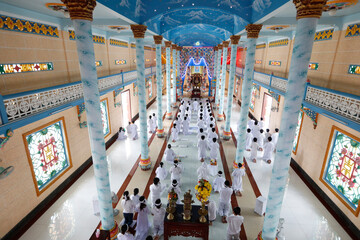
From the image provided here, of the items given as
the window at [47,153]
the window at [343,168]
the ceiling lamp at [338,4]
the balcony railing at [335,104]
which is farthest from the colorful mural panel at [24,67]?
the window at [343,168]

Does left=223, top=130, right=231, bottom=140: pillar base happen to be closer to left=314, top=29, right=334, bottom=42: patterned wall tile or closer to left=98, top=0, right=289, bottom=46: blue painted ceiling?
left=98, top=0, right=289, bottom=46: blue painted ceiling

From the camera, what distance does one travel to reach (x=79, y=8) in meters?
4.08

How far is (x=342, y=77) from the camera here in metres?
6.95

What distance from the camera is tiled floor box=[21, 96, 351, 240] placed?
5.83 m

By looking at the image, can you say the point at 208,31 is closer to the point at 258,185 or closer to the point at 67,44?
the point at 67,44

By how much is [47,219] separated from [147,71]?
1340 cm

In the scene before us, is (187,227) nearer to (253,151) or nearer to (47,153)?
(47,153)

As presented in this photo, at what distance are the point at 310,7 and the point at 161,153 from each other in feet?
28.2

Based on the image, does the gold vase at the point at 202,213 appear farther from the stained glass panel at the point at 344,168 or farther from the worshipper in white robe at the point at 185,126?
the worshipper in white robe at the point at 185,126

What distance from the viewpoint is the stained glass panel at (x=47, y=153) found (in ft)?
21.9

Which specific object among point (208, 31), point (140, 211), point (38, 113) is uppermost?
point (208, 31)

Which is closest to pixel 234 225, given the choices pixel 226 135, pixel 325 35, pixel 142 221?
pixel 142 221

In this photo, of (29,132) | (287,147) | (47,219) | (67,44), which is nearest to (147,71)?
(67,44)

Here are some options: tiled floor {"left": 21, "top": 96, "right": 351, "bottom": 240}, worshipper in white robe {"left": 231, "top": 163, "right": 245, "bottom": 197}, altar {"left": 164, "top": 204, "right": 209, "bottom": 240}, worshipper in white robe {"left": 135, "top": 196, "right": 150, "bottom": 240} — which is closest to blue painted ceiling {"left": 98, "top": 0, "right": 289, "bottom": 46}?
worshipper in white robe {"left": 231, "top": 163, "right": 245, "bottom": 197}
